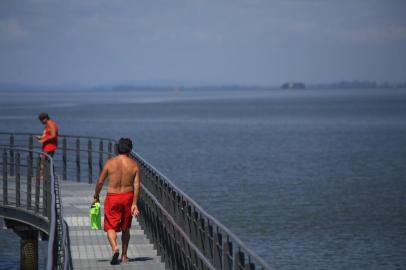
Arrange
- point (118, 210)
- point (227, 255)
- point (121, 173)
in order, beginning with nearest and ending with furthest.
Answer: point (227, 255), point (121, 173), point (118, 210)

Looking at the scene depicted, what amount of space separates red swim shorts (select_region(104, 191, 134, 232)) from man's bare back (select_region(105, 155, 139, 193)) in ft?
0.26

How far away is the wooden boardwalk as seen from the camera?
542 inches

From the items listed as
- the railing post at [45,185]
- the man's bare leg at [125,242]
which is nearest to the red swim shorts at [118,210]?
the man's bare leg at [125,242]

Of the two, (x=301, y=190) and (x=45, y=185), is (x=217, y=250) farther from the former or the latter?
(x=301, y=190)

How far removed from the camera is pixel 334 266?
26.6 m

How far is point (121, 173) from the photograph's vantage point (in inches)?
511

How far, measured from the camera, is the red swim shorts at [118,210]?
1303cm

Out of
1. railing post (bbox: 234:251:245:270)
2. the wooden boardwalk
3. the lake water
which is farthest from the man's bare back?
the lake water

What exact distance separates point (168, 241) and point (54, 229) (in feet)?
15.6

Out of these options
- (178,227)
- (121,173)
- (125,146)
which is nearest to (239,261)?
(178,227)

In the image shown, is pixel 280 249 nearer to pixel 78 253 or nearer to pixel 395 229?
pixel 395 229

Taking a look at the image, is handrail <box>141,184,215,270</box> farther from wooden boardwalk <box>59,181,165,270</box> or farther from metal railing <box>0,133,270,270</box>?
wooden boardwalk <box>59,181,165,270</box>

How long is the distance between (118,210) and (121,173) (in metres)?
0.51

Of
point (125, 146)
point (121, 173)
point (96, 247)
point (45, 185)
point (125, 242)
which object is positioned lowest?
point (96, 247)
